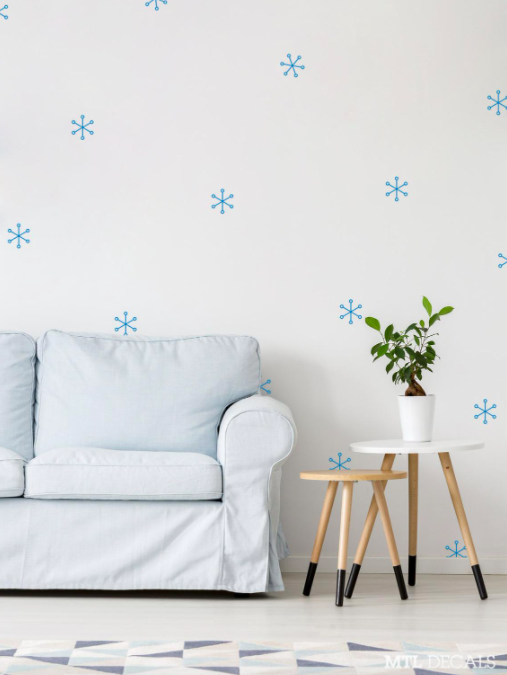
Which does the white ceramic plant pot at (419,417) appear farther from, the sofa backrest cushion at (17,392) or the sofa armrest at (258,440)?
the sofa backrest cushion at (17,392)

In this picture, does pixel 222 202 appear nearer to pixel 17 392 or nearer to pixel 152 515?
pixel 17 392

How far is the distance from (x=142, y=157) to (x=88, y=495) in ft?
4.75

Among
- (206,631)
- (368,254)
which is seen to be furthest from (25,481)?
(368,254)

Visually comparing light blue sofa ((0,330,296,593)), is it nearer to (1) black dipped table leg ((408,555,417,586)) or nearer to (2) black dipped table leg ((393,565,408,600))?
(2) black dipped table leg ((393,565,408,600))

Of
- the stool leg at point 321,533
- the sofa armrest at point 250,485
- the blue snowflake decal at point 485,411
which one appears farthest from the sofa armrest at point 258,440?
the blue snowflake decal at point 485,411

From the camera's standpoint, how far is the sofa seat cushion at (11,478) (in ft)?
7.32

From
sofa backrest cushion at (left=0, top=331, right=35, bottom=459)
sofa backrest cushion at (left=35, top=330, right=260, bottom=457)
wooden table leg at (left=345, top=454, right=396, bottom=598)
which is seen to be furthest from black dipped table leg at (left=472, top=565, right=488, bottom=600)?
sofa backrest cushion at (left=0, top=331, right=35, bottom=459)

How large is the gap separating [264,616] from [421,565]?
968 millimetres

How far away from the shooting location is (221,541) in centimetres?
226

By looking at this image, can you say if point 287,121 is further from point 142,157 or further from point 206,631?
point 206,631

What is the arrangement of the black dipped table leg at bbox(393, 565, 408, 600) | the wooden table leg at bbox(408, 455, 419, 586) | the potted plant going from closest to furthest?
the black dipped table leg at bbox(393, 565, 408, 600), the potted plant, the wooden table leg at bbox(408, 455, 419, 586)

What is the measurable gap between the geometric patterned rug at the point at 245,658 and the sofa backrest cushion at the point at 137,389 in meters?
0.89

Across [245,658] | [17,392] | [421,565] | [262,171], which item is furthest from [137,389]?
[421,565]

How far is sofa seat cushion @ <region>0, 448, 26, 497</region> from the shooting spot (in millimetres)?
2232
